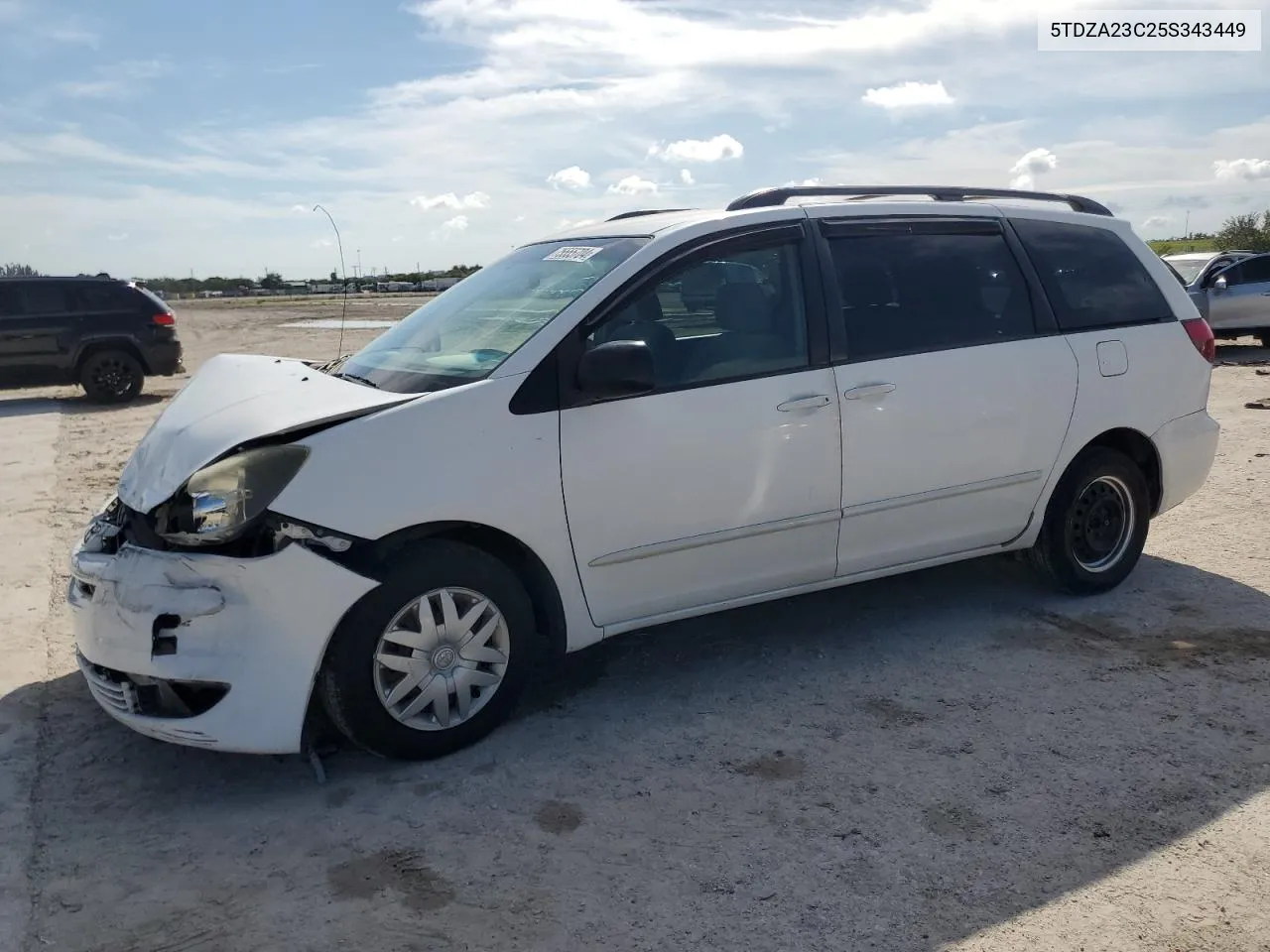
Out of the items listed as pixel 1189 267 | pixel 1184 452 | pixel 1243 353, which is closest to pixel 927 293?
pixel 1184 452

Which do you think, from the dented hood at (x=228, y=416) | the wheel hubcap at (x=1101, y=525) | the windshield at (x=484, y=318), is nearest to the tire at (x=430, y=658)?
the dented hood at (x=228, y=416)

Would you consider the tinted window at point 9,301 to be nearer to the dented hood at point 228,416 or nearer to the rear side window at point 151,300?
the rear side window at point 151,300

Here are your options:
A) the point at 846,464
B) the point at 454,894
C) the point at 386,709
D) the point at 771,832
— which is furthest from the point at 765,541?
the point at 454,894

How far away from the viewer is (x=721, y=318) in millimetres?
4348

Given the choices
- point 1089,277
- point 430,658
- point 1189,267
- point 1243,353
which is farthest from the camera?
point 1189,267

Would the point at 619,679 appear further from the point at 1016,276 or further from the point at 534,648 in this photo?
the point at 1016,276

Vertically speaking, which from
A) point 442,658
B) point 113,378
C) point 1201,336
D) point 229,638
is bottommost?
point 442,658

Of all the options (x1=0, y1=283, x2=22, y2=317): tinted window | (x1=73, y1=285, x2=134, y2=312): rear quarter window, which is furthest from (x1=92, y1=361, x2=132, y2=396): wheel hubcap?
(x1=0, y1=283, x2=22, y2=317): tinted window

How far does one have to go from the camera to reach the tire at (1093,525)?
17.3 feet

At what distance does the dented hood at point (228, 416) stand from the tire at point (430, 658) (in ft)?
1.97

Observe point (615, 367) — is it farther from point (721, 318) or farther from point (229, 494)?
point (229, 494)

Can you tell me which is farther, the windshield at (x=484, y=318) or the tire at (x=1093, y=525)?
the tire at (x=1093, y=525)

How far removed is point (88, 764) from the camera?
3.90 meters

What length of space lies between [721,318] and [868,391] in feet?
2.28
